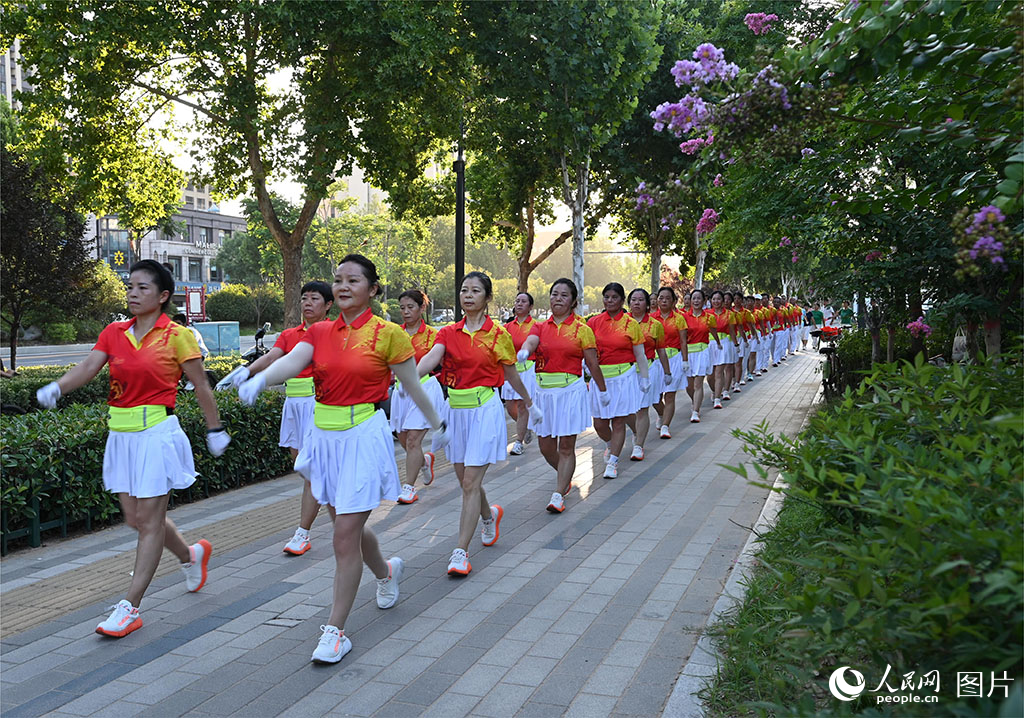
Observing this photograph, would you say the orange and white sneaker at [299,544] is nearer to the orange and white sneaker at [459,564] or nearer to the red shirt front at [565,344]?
the orange and white sneaker at [459,564]

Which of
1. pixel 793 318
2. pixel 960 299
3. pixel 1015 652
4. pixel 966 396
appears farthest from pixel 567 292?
pixel 793 318

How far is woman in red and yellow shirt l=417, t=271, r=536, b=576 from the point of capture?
6094 millimetres

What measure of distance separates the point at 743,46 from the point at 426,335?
9347 mm

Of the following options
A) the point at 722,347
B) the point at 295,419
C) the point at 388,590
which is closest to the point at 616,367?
the point at 295,419

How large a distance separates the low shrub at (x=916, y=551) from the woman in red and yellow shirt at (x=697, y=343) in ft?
33.7

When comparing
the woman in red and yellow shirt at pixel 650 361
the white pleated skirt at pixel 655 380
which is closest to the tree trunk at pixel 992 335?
the woman in red and yellow shirt at pixel 650 361

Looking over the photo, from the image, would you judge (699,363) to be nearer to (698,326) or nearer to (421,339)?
(698,326)

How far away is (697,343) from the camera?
46.7 ft

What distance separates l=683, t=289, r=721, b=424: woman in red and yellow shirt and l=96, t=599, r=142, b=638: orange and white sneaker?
10100mm

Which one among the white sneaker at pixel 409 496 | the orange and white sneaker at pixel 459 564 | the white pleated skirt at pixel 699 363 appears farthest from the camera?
the white pleated skirt at pixel 699 363

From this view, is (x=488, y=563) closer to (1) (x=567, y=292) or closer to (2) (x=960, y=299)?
(1) (x=567, y=292)

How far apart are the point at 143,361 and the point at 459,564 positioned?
7.86 ft

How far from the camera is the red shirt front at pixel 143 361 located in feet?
16.0

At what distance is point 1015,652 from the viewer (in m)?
2.02
